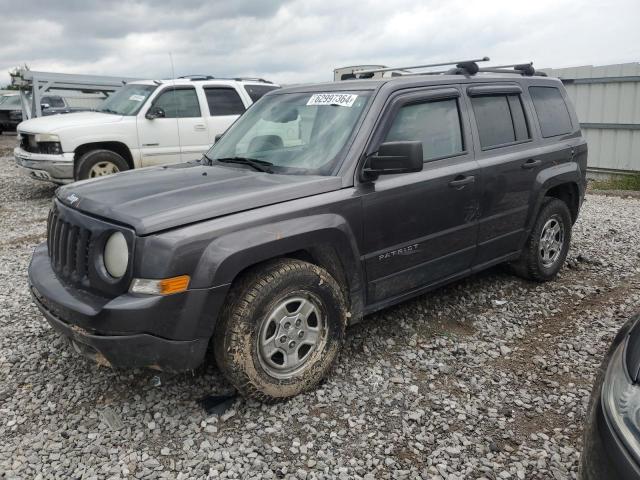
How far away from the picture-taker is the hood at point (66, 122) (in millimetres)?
8500

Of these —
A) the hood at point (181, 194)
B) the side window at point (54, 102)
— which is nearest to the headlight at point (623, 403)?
the hood at point (181, 194)

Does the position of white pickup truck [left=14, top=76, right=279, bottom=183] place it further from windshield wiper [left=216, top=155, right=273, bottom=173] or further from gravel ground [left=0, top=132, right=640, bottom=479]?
windshield wiper [left=216, top=155, right=273, bottom=173]

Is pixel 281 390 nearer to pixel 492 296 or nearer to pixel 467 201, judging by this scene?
pixel 467 201

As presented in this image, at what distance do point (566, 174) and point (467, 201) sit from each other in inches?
60.1

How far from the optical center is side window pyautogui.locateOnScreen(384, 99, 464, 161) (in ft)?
12.2

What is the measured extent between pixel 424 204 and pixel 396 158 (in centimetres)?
63

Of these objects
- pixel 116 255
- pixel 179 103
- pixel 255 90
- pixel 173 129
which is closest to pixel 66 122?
pixel 173 129

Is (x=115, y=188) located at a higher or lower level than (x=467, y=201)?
higher

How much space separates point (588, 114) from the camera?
12406 millimetres

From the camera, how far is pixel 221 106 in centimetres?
970

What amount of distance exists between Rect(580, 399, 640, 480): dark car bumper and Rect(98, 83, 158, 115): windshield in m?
8.65

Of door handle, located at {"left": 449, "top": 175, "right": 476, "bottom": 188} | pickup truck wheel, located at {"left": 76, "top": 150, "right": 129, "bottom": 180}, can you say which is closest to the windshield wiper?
door handle, located at {"left": 449, "top": 175, "right": 476, "bottom": 188}

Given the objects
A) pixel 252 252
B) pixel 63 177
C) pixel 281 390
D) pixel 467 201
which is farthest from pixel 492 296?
pixel 63 177

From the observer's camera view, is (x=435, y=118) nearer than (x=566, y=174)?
Yes
